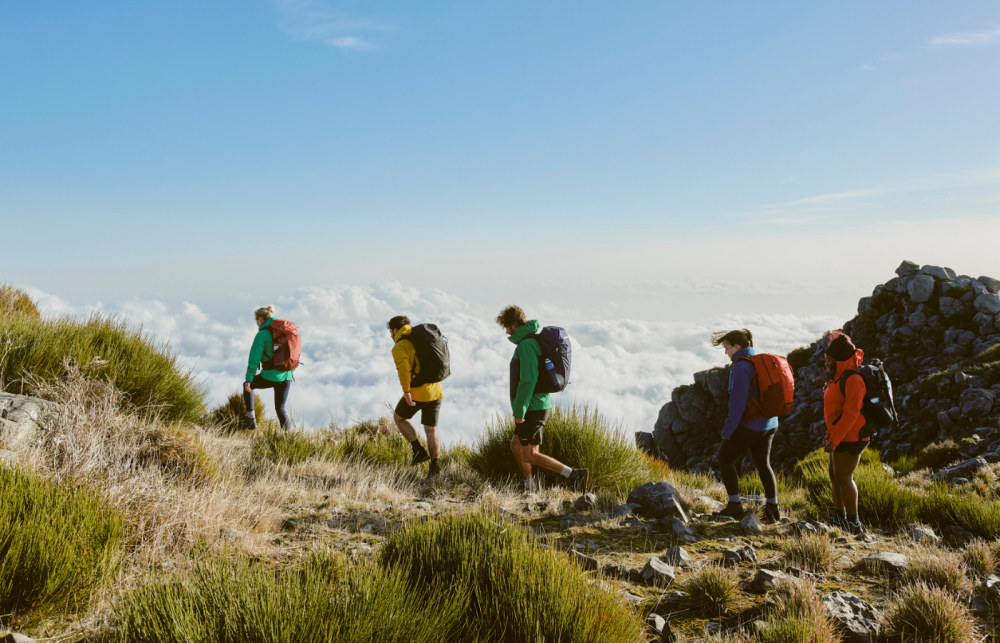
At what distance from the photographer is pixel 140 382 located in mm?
7848

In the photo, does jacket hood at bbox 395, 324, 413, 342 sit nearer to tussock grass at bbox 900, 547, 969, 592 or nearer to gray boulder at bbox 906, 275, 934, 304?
tussock grass at bbox 900, 547, 969, 592

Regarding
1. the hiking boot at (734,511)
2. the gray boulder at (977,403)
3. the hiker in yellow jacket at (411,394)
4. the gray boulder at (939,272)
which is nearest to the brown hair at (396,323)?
the hiker in yellow jacket at (411,394)

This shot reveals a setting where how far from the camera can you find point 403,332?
273 inches

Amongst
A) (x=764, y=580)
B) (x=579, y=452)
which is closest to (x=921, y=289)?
(x=579, y=452)

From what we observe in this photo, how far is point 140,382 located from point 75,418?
9.24 ft

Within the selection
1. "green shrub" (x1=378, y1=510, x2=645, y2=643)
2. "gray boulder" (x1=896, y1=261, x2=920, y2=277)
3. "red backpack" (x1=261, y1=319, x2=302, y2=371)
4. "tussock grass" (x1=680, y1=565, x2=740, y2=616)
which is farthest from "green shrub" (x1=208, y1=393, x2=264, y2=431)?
"gray boulder" (x1=896, y1=261, x2=920, y2=277)

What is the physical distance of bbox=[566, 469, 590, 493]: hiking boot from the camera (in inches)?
263

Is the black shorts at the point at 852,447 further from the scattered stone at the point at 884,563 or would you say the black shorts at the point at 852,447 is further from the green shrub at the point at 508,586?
the green shrub at the point at 508,586

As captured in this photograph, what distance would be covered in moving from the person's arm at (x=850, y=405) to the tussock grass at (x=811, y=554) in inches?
43.4

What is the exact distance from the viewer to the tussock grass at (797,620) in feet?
9.42

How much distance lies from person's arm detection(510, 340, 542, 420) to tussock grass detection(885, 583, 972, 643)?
136 inches

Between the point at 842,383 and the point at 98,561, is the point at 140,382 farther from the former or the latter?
the point at 842,383

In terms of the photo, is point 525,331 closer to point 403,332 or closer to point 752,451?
point 403,332

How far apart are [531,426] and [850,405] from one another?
3098mm
